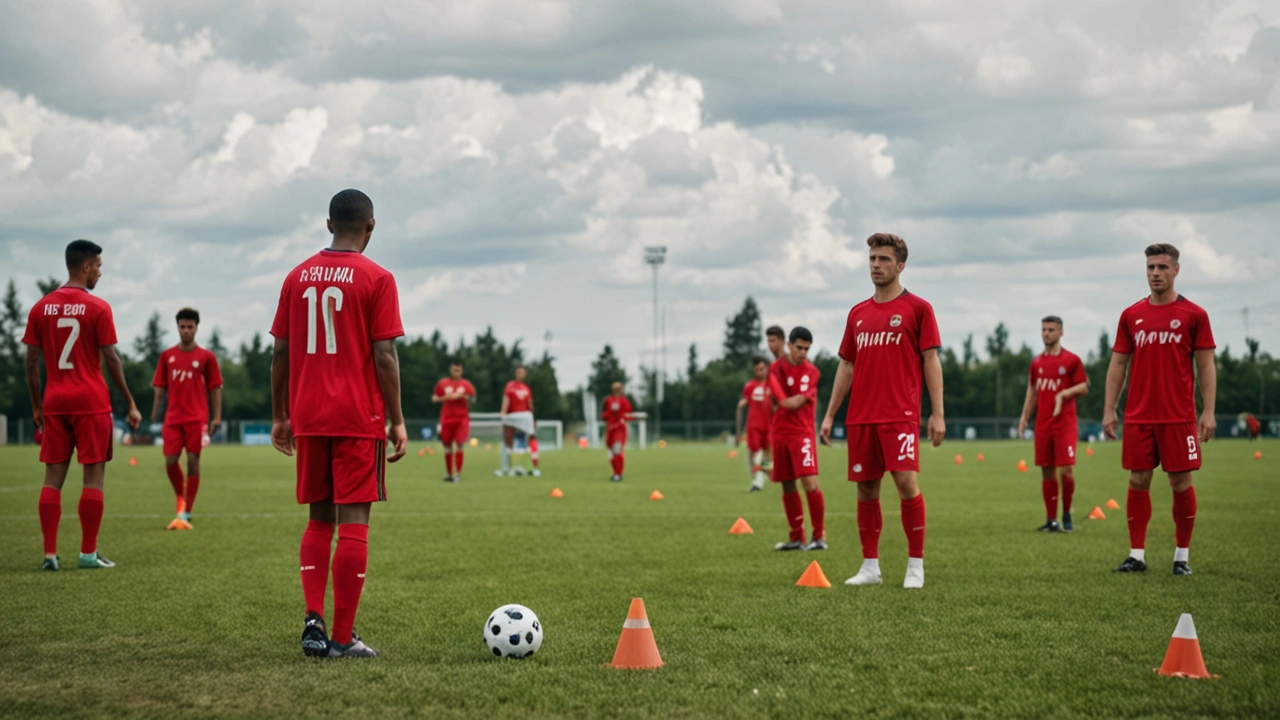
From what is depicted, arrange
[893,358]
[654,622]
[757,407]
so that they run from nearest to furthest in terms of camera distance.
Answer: [654,622], [893,358], [757,407]

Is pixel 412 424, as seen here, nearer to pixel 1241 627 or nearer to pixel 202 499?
pixel 202 499

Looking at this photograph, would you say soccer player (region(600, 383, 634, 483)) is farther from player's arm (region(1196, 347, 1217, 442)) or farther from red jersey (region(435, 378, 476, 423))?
player's arm (region(1196, 347, 1217, 442))

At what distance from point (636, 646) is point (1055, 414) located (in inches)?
337

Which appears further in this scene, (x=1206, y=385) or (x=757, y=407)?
(x=757, y=407)

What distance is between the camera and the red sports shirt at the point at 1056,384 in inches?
500

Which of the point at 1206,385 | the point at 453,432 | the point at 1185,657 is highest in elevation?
the point at 1206,385

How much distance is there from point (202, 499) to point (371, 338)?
43.9 feet

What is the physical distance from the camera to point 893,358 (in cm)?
823

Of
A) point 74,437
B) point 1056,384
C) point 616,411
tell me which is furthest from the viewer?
point 616,411

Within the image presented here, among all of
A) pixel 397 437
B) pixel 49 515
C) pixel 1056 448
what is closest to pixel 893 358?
pixel 397 437

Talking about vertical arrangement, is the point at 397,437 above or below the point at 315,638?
above

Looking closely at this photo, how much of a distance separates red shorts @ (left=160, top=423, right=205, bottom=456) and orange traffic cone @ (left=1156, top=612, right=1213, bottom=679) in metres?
9.88

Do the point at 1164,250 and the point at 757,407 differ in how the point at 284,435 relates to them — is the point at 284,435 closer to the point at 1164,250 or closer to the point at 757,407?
the point at 1164,250

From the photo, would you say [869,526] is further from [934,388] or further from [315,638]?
[315,638]
